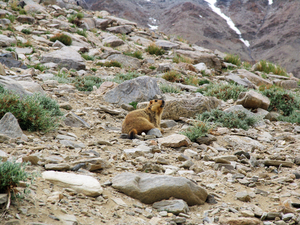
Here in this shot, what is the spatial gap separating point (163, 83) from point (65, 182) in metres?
9.17

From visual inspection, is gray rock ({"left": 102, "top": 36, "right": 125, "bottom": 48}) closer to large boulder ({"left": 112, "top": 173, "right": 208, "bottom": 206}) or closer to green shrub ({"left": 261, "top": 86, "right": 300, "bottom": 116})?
green shrub ({"left": 261, "top": 86, "right": 300, "bottom": 116})

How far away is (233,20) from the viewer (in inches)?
2295

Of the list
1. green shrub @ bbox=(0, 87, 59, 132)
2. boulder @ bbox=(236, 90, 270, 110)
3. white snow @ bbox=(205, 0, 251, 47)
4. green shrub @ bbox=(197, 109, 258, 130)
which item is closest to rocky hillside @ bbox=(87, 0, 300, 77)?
white snow @ bbox=(205, 0, 251, 47)

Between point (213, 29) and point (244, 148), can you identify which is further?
point (213, 29)

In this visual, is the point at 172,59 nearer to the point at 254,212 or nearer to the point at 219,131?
the point at 219,131

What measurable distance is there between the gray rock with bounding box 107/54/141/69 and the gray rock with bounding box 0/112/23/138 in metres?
11.1

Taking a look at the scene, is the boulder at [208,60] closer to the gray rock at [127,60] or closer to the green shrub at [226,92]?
the gray rock at [127,60]

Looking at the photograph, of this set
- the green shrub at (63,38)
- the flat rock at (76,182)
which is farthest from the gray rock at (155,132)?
the green shrub at (63,38)

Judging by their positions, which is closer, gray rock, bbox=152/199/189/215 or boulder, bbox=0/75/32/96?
gray rock, bbox=152/199/189/215

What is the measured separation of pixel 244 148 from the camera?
229 inches

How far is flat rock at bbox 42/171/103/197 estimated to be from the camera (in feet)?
9.48

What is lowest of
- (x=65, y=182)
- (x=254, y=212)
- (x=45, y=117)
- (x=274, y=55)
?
(x=45, y=117)

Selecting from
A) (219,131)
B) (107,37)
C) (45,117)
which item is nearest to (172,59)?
(107,37)

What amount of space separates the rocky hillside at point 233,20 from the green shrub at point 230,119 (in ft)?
124
